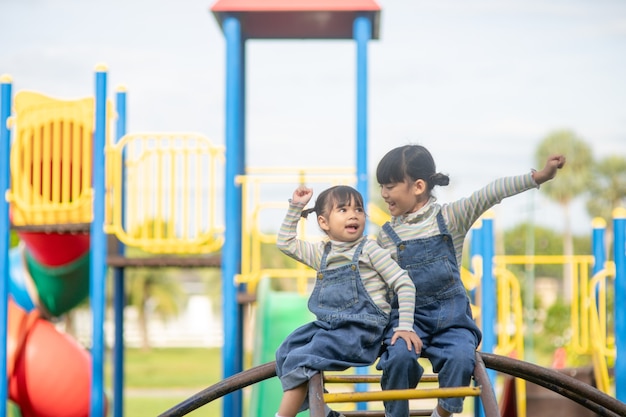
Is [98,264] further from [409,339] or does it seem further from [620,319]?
[409,339]

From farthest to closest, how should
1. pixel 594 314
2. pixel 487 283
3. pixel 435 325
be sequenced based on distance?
1. pixel 594 314
2. pixel 487 283
3. pixel 435 325

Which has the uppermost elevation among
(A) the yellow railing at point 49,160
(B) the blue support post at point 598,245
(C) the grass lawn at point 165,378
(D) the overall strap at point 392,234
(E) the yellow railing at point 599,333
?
(A) the yellow railing at point 49,160

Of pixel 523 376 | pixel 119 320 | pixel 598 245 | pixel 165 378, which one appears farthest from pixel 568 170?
pixel 523 376

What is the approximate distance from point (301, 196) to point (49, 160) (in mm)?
5583

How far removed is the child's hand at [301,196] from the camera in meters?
3.29

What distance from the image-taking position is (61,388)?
916cm

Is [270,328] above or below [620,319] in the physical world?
below

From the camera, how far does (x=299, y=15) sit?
7328 mm

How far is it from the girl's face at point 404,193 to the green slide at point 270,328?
3.84 m

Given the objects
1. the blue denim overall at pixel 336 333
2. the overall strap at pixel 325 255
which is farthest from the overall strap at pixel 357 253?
the overall strap at pixel 325 255

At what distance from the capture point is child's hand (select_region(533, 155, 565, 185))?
9.98 feet

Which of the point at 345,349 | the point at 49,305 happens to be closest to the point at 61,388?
the point at 49,305

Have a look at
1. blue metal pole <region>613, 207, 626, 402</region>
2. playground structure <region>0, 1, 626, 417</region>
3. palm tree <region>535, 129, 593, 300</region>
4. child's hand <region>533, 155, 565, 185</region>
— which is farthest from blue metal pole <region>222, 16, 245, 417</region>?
palm tree <region>535, 129, 593, 300</region>

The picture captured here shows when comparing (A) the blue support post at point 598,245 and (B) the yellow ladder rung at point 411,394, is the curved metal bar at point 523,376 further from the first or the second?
(A) the blue support post at point 598,245
